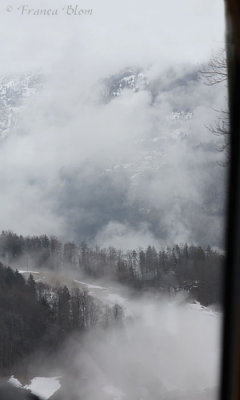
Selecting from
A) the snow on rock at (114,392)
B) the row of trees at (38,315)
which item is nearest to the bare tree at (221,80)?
the row of trees at (38,315)

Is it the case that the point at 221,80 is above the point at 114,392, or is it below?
above

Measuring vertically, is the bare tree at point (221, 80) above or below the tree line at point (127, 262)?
above

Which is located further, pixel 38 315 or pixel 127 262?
pixel 127 262

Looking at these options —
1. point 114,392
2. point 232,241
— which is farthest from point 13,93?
point 232,241

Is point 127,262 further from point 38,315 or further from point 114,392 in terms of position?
point 114,392

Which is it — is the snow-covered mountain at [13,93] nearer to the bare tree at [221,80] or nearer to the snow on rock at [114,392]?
the snow on rock at [114,392]

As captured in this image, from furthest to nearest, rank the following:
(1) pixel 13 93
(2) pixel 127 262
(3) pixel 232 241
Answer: (1) pixel 13 93
(2) pixel 127 262
(3) pixel 232 241

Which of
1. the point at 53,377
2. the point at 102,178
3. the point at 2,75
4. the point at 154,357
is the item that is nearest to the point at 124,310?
the point at 154,357

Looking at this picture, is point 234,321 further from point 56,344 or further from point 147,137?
point 147,137

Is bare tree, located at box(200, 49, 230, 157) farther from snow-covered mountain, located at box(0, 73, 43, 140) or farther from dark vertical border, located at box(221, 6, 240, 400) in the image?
snow-covered mountain, located at box(0, 73, 43, 140)
